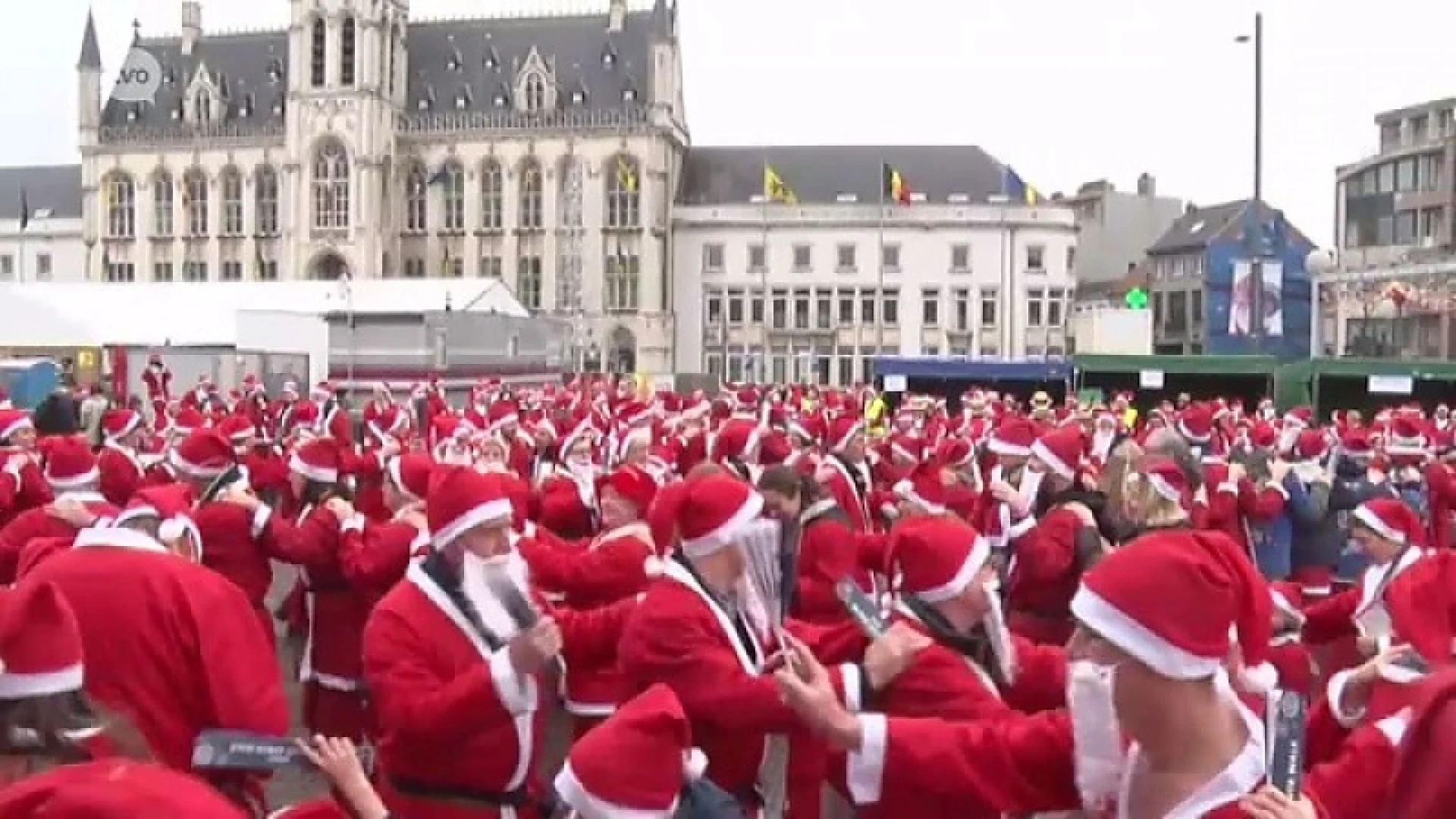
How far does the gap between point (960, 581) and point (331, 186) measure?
77074 millimetres

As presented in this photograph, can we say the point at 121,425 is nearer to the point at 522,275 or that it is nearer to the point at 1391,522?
the point at 1391,522

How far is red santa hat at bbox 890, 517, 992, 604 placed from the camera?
449cm

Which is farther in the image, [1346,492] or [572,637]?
[1346,492]

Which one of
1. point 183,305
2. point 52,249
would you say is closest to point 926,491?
point 183,305

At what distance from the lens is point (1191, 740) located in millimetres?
2857

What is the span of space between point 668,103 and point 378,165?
49.0 ft

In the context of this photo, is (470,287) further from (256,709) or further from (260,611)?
(256,709)

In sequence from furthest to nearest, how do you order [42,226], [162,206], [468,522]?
[42,226] < [162,206] < [468,522]

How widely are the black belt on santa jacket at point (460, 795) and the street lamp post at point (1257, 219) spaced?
2331 cm

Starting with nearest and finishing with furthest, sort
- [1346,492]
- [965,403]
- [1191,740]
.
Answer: [1191,740] → [1346,492] → [965,403]

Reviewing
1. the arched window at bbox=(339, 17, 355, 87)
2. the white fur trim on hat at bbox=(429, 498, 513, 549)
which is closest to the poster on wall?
the white fur trim on hat at bbox=(429, 498, 513, 549)

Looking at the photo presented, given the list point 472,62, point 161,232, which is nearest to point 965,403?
point 472,62

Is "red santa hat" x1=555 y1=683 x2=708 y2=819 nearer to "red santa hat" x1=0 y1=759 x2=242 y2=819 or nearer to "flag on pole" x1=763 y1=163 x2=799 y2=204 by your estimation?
"red santa hat" x1=0 y1=759 x2=242 y2=819

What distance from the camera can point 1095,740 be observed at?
3312 mm
